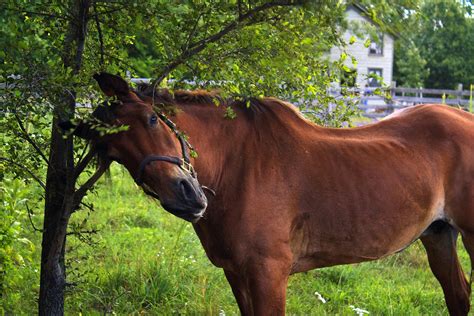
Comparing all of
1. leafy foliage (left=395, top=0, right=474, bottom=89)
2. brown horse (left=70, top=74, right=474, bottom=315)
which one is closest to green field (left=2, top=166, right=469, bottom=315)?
brown horse (left=70, top=74, right=474, bottom=315)

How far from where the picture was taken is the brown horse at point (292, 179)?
10.7ft

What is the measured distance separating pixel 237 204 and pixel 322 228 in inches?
22.3

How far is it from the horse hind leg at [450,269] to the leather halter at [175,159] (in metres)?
2.04

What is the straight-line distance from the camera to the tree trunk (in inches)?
138

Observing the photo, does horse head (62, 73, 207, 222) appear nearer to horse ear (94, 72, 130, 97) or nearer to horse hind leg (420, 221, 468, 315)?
horse ear (94, 72, 130, 97)

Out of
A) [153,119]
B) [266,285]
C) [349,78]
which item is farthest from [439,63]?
[153,119]

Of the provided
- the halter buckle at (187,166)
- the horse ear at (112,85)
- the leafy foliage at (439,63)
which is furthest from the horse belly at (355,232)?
the leafy foliage at (439,63)

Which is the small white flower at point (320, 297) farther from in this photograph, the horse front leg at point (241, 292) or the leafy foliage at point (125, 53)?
the leafy foliage at point (125, 53)

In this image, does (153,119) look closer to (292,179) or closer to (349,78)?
(292,179)

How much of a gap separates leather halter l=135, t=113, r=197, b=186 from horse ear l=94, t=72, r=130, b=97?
220mm

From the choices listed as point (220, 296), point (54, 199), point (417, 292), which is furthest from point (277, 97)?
point (417, 292)

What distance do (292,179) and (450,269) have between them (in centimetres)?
163

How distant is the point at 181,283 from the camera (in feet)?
16.8

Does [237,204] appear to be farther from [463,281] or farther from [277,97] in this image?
[463,281]
